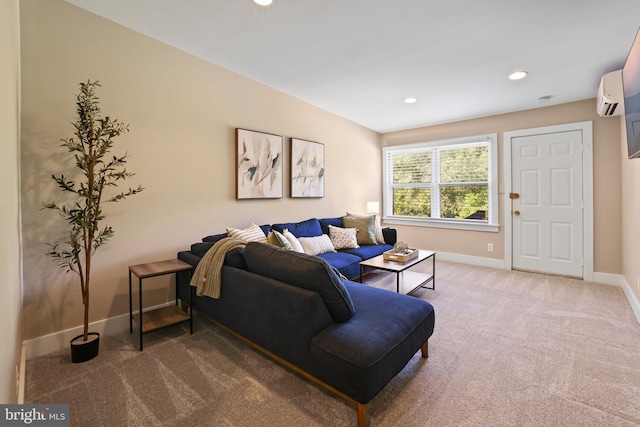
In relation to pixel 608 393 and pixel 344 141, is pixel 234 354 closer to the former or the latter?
pixel 608 393

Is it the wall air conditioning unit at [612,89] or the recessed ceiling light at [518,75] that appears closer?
the wall air conditioning unit at [612,89]

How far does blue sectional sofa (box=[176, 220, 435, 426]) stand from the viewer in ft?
4.82

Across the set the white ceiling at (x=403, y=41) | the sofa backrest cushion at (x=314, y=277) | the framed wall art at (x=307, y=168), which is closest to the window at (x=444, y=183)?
the white ceiling at (x=403, y=41)

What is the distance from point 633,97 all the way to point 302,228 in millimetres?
3136

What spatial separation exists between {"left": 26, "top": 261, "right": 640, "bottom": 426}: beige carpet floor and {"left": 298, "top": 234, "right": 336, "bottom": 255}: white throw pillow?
1.37 metres

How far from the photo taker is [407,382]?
183 centimetres

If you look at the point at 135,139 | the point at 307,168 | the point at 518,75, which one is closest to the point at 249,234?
the point at 135,139

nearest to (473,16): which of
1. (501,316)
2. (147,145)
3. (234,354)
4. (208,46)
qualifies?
(208,46)

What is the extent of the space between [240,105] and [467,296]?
139 inches

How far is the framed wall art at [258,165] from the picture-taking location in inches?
131

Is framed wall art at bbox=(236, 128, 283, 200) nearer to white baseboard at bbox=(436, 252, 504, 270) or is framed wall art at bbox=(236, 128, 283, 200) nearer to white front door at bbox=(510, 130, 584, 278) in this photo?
white baseboard at bbox=(436, 252, 504, 270)

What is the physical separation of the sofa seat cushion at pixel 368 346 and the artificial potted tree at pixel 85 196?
68.5 inches

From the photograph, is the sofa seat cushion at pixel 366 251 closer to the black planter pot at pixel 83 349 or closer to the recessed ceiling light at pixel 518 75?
the recessed ceiling light at pixel 518 75

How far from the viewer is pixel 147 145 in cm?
261
